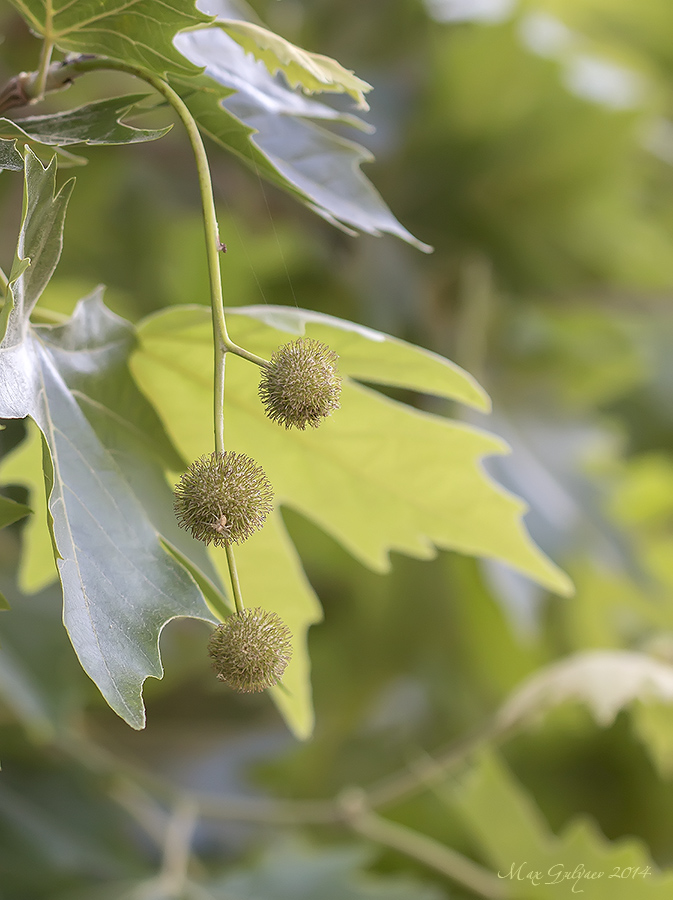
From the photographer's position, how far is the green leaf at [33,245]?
0.28 meters

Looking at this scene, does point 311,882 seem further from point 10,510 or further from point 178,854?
point 10,510

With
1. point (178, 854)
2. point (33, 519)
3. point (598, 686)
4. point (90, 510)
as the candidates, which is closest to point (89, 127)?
point (90, 510)

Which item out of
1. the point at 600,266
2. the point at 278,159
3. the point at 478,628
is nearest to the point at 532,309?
the point at 600,266

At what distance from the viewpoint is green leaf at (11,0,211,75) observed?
0.32m

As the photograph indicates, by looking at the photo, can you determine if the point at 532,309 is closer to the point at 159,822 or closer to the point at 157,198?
the point at 157,198

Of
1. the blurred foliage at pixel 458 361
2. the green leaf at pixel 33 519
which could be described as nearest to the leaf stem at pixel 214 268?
the green leaf at pixel 33 519

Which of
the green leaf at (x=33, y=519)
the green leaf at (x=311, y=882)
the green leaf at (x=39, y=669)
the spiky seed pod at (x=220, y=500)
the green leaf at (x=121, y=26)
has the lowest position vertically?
the green leaf at (x=311, y=882)

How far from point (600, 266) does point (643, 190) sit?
0.22 m

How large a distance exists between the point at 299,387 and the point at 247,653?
94 mm

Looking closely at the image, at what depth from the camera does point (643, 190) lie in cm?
126

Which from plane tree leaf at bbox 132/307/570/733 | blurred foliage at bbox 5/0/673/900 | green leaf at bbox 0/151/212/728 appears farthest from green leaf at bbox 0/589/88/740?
green leaf at bbox 0/151/212/728

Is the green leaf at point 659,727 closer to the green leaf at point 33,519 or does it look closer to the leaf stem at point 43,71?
the green leaf at point 33,519

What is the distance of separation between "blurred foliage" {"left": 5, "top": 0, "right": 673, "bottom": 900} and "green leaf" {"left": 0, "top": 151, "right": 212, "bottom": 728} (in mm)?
539

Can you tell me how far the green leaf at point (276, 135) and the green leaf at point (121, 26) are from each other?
24mm
